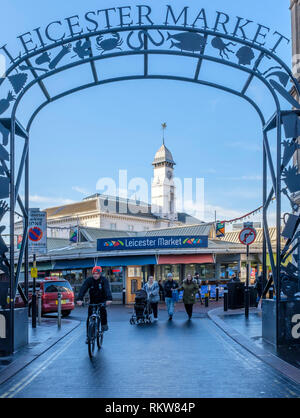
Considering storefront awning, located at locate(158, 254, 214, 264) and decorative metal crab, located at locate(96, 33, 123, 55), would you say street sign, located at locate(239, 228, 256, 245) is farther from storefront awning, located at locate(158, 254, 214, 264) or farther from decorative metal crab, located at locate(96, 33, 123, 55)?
storefront awning, located at locate(158, 254, 214, 264)

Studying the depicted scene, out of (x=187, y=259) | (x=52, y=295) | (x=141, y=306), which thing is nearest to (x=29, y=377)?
(x=141, y=306)

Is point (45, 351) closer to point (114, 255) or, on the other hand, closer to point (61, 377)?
point (61, 377)

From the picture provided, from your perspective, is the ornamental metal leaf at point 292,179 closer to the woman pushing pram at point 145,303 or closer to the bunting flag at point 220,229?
the woman pushing pram at point 145,303

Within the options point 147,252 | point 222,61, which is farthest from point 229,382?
point 147,252

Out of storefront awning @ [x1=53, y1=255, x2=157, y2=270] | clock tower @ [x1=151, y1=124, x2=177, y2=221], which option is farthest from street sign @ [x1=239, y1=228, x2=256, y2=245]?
clock tower @ [x1=151, y1=124, x2=177, y2=221]

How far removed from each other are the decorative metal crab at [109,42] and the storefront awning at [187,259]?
19.5 meters

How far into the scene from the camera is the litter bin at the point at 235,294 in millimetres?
20719

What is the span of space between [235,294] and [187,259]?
880cm

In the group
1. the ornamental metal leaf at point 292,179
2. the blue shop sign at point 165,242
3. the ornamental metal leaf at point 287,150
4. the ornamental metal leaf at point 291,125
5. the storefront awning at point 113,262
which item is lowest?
the storefront awning at point 113,262

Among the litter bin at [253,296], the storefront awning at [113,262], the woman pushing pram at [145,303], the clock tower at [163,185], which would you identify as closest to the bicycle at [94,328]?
the woman pushing pram at [145,303]

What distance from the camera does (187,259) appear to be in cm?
2962

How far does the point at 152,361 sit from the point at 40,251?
8.01 meters

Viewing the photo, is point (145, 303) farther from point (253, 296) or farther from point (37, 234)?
point (253, 296)
